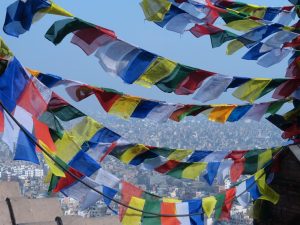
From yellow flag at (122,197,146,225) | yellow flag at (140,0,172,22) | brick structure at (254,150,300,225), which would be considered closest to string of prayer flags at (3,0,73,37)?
yellow flag at (140,0,172,22)

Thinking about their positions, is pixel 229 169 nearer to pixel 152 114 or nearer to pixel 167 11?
pixel 152 114

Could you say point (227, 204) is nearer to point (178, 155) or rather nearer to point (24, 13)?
point (178, 155)

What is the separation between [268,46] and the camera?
900cm

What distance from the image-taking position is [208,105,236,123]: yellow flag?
9.37 meters

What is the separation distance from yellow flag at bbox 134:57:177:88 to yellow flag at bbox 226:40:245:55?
1.60 m

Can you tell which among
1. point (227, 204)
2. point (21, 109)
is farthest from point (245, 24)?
point (21, 109)

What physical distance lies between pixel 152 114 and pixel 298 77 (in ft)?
8.23

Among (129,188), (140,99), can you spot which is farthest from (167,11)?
(129,188)

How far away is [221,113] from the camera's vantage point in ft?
30.9

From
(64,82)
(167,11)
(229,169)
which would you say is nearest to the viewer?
(64,82)

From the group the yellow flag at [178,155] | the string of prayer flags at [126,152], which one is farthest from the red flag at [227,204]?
the yellow flag at [178,155]

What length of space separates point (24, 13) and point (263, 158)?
4.95 meters

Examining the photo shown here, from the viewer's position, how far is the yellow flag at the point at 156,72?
296 inches

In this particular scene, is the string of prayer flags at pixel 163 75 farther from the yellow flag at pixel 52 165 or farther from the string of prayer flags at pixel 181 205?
the yellow flag at pixel 52 165
